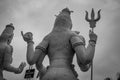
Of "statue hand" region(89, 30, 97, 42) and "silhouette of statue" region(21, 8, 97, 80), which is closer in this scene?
"silhouette of statue" region(21, 8, 97, 80)

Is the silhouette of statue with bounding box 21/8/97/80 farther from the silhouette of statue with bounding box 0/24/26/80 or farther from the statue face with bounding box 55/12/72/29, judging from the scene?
the silhouette of statue with bounding box 0/24/26/80

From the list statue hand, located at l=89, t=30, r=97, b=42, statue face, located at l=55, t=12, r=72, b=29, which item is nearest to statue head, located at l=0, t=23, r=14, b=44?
statue face, located at l=55, t=12, r=72, b=29

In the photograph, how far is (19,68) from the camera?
27.0ft

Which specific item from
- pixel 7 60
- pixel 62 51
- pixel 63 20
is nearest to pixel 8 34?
pixel 7 60

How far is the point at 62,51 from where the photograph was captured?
21.7ft

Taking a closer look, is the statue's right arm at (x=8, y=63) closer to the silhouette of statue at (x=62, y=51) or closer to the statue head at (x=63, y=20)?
the silhouette of statue at (x=62, y=51)

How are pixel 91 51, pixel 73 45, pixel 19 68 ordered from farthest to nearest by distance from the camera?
pixel 19 68
pixel 73 45
pixel 91 51

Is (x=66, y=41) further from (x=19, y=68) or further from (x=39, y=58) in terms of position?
(x=19, y=68)

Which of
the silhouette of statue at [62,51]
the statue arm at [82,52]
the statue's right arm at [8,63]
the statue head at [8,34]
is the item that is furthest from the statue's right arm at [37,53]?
the statue head at [8,34]

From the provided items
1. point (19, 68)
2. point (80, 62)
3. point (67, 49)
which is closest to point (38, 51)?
point (67, 49)

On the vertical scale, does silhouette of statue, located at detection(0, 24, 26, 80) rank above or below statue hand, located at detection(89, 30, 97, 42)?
below

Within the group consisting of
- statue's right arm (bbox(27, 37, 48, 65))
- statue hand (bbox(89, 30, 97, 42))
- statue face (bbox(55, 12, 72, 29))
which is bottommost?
statue's right arm (bbox(27, 37, 48, 65))

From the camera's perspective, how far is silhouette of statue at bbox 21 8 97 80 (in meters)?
6.14

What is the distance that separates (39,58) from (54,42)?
610 millimetres
